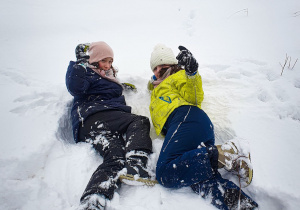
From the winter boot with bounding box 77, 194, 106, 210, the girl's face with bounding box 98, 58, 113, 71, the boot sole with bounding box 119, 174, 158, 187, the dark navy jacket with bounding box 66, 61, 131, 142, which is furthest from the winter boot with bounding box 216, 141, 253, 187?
the girl's face with bounding box 98, 58, 113, 71

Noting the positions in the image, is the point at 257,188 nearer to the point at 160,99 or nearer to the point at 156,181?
the point at 156,181

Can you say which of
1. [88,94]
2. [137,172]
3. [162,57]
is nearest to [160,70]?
[162,57]

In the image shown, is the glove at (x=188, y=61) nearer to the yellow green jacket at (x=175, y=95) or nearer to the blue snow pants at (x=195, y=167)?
the yellow green jacket at (x=175, y=95)

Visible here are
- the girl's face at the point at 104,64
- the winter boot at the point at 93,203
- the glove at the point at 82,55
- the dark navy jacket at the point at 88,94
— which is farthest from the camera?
the girl's face at the point at 104,64

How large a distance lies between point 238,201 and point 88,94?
1851 millimetres

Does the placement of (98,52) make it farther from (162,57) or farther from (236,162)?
(236,162)

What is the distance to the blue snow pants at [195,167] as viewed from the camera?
112 cm

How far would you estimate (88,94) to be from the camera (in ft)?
6.61

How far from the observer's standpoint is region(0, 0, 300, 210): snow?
122 cm

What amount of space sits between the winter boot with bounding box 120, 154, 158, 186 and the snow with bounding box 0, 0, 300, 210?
0.07m

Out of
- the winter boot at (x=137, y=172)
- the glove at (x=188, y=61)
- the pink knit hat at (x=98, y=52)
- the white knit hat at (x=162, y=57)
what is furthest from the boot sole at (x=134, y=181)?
the pink knit hat at (x=98, y=52)

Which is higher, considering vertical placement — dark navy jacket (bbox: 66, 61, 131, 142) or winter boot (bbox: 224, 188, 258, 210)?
dark navy jacket (bbox: 66, 61, 131, 142)

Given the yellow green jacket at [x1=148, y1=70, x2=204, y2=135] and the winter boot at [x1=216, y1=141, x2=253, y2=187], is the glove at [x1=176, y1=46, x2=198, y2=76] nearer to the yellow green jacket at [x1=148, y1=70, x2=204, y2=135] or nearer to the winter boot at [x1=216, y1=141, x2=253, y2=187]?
the yellow green jacket at [x1=148, y1=70, x2=204, y2=135]

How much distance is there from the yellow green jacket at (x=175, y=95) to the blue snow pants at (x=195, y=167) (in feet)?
0.83
